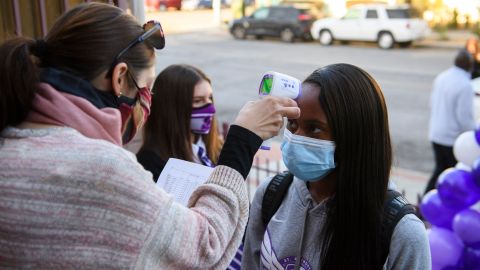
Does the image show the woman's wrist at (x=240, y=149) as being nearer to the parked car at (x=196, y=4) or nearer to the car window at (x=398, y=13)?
the car window at (x=398, y=13)

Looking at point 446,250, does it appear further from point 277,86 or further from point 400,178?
point 400,178

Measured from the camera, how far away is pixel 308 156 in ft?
6.18

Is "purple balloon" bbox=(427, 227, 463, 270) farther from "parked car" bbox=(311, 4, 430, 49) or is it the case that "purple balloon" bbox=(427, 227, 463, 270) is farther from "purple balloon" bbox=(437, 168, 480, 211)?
"parked car" bbox=(311, 4, 430, 49)

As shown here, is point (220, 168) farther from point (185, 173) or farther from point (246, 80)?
point (246, 80)

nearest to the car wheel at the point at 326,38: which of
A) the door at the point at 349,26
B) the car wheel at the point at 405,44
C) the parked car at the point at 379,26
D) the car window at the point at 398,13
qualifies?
the parked car at the point at 379,26

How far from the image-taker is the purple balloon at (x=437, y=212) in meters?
3.61

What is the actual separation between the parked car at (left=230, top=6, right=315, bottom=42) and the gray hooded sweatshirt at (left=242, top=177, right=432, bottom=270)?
20356 millimetres

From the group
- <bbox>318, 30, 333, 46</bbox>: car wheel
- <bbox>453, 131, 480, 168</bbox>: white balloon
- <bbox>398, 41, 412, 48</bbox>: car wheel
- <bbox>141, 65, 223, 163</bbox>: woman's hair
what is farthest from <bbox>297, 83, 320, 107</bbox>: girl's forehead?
<bbox>318, 30, 333, 46</bbox>: car wheel

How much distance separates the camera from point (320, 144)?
1877mm

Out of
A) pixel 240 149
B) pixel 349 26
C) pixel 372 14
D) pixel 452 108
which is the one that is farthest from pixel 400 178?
pixel 349 26

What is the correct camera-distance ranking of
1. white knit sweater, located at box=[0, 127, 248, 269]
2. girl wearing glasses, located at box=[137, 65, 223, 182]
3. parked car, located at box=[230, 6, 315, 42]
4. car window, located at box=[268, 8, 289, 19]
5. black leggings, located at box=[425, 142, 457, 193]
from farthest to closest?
car window, located at box=[268, 8, 289, 19] < parked car, located at box=[230, 6, 315, 42] < black leggings, located at box=[425, 142, 457, 193] < girl wearing glasses, located at box=[137, 65, 223, 182] < white knit sweater, located at box=[0, 127, 248, 269]

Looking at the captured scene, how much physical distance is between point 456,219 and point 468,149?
736 mm

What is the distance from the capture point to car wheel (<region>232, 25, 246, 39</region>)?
23.5 meters

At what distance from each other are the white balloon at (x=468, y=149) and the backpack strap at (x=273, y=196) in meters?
2.31
